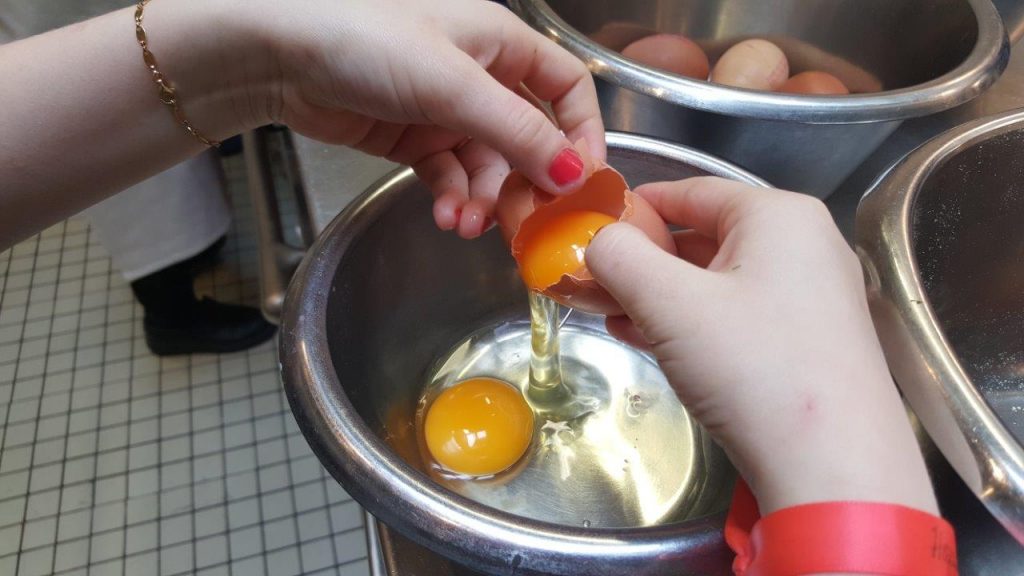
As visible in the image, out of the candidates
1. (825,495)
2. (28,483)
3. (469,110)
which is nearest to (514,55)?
(469,110)

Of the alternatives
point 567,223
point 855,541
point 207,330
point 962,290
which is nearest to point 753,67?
point 962,290

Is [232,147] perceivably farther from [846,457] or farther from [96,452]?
[846,457]

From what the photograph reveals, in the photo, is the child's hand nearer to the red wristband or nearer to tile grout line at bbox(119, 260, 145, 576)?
Answer: the red wristband

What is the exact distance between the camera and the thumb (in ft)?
1.22

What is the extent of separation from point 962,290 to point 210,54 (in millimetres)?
693

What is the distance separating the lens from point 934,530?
312 mm

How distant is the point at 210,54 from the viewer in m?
0.49

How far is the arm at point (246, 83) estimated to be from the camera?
0.46 metres

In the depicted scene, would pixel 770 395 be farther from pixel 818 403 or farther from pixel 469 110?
pixel 469 110

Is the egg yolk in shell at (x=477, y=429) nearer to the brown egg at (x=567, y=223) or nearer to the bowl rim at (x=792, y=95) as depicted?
the brown egg at (x=567, y=223)

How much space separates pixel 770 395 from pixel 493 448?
0.33 metres

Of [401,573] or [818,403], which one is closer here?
[818,403]

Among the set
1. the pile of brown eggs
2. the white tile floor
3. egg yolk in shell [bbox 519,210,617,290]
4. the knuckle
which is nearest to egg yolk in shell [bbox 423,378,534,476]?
egg yolk in shell [bbox 519,210,617,290]

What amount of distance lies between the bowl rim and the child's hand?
23cm
